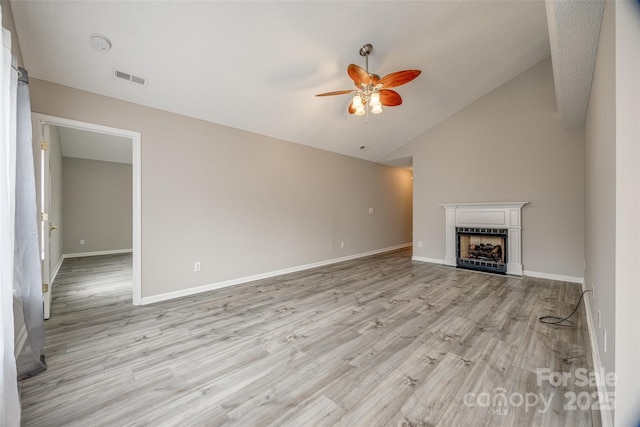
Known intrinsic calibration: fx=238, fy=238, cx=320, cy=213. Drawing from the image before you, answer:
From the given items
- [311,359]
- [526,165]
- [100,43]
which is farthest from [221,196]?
[526,165]

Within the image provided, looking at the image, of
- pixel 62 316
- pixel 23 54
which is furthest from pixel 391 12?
pixel 62 316

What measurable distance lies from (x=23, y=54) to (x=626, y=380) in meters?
4.77

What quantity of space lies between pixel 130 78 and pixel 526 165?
598cm

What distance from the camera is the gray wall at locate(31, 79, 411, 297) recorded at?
9.80 feet

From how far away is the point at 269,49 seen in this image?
8.73 feet

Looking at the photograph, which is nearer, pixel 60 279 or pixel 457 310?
pixel 457 310

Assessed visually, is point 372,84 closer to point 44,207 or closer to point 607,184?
point 607,184

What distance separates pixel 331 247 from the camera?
5.31 meters

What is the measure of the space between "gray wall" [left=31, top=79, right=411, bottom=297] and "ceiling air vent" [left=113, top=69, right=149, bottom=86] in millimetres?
383

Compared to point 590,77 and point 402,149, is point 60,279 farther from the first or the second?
point 590,77

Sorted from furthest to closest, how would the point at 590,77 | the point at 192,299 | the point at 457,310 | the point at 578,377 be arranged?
the point at 192,299 < the point at 457,310 < the point at 590,77 < the point at 578,377

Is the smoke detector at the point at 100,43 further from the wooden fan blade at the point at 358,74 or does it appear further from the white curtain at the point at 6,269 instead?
the wooden fan blade at the point at 358,74

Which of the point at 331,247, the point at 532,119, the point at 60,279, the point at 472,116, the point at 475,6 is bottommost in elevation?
the point at 60,279

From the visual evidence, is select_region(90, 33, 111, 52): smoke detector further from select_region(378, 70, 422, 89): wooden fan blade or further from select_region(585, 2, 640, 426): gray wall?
select_region(585, 2, 640, 426): gray wall
